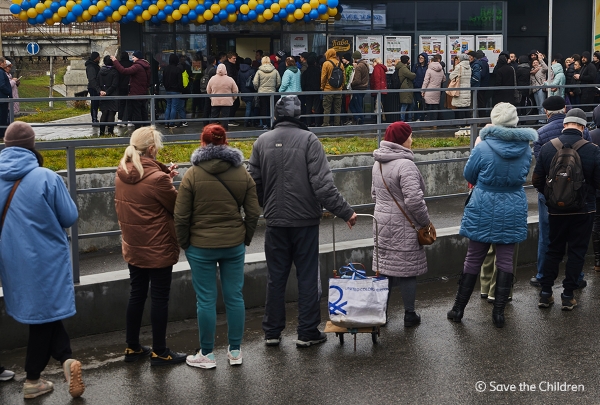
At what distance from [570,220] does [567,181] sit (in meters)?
0.43

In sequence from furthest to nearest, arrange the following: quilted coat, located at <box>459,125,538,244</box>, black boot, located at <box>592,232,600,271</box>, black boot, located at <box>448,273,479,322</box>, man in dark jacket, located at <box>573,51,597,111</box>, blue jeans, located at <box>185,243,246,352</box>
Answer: man in dark jacket, located at <box>573,51,597,111</box>
black boot, located at <box>592,232,600,271</box>
black boot, located at <box>448,273,479,322</box>
quilted coat, located at <box>459,125,538,244</box>
blue jeans, located at <box>185,243,246,352</box>

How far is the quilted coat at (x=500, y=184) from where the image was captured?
7375 millimetres

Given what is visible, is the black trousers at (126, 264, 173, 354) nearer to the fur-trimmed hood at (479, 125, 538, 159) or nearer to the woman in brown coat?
the woman in brown coat

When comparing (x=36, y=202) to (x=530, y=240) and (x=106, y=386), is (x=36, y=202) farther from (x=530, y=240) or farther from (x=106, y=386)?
(x=530, y=240)

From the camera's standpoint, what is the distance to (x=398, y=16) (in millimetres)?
22906

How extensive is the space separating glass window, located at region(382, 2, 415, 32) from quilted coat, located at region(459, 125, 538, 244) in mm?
15832

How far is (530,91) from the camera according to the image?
20.7 m

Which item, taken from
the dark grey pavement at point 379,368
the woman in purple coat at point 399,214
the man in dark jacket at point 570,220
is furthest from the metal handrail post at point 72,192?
the man in dark jacket at point 570,220

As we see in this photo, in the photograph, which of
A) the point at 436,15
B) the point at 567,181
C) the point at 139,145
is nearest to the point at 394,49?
the point at 436,15

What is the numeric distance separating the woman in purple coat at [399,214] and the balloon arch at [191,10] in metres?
13.4

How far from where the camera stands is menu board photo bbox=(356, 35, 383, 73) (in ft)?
73.8

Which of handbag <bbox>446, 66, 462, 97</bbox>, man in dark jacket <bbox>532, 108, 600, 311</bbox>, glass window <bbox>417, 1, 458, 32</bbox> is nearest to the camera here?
man in dark jacket <bbox>532, 108, 600, 311</bbox>

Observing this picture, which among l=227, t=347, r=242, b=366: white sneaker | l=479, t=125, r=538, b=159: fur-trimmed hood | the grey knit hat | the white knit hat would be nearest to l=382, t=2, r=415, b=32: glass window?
the grey knit hat

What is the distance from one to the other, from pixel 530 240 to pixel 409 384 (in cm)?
441
